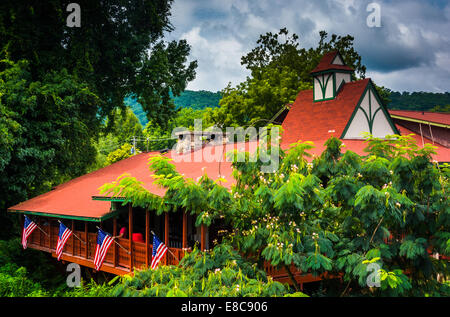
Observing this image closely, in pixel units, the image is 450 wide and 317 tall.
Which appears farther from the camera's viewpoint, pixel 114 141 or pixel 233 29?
pixel 114 141

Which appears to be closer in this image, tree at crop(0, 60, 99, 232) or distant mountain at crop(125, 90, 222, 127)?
tree at crop(0, 60, 99, 232)

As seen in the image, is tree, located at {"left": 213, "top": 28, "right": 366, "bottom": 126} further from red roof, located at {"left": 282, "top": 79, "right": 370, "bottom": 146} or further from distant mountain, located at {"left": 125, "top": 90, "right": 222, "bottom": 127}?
distant mountain, located at {"left": 125, "top": 90, "right": 222, "bottom": 127}

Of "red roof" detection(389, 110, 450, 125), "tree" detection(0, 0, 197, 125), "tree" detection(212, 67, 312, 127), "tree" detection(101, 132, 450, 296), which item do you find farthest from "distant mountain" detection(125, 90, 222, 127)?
"tree" detection(101, 132, 450, 296)

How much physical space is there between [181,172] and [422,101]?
5104cm

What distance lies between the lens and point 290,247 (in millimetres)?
8398

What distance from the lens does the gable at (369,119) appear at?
23.8m

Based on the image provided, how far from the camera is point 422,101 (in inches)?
2282

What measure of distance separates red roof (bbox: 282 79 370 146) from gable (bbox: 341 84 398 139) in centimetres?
34

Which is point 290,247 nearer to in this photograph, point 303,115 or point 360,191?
point 360,191

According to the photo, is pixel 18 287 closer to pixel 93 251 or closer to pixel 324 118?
pixel 93 251

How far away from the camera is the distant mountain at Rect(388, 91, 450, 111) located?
56969 millimetres

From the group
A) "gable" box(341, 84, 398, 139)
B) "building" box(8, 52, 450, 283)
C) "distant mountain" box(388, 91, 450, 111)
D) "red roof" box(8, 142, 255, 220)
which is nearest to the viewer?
"building" box(8, 52, 450, 283)

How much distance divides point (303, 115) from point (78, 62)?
14035 millimetres
